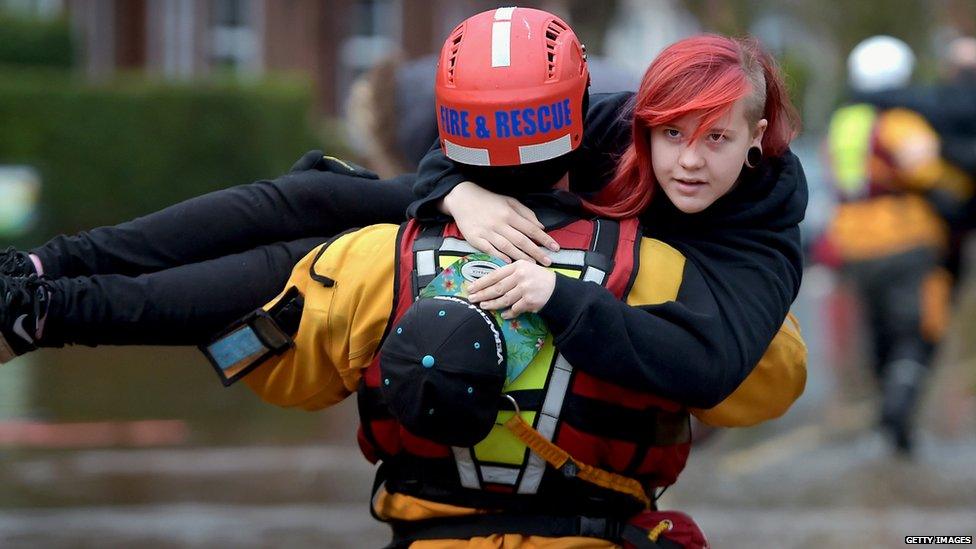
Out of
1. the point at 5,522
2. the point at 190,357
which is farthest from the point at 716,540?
the point at 190,357

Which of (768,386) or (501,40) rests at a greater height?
(501,40)

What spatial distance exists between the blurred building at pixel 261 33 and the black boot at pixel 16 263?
761 inches

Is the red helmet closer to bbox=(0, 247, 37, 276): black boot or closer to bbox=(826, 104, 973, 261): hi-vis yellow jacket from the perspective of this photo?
bbox=(0, 247, 37, 276): black boot

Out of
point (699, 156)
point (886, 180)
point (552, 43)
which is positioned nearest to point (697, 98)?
point (699, 156)

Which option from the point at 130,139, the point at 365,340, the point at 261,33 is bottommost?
the point at 130,139

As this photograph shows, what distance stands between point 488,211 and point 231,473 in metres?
5.40

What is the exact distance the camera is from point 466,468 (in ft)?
9.06

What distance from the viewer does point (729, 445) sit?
862 centimetres

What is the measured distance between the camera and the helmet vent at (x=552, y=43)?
2.67m

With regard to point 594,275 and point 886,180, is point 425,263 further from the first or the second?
point 886,180

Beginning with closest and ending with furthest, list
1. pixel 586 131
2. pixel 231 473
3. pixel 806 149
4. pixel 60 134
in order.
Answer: pixel 586 131 < pixel 231 473 < pixel 60 134 < pixel 806 149

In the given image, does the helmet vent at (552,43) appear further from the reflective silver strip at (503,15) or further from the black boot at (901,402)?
the black boot at (901,402)

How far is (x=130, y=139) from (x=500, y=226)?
15017 mm

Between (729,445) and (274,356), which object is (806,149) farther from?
(274,356)
